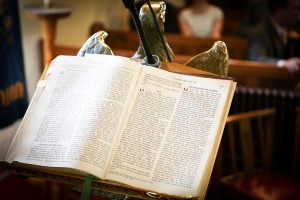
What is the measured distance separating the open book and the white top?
130 inches

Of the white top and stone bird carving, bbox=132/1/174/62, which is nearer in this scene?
stone bird carving, bbox=132/1/174/62

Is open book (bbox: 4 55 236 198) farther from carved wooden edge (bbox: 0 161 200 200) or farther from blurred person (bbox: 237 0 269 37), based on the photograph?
blurred person (bbox: 237 0 269 37)

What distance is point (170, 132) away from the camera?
2.69 ft

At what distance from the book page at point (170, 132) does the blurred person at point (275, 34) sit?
2533mm

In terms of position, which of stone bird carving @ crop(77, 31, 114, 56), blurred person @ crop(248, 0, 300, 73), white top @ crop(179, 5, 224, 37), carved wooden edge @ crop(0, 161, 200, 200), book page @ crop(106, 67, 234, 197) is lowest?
white top @ crop(179, 5, 224, 37)

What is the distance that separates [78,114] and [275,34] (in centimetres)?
275

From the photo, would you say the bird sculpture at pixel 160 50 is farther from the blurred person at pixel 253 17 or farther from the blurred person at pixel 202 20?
the blurred person at pixel 253 17

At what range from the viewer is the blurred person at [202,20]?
409 cm

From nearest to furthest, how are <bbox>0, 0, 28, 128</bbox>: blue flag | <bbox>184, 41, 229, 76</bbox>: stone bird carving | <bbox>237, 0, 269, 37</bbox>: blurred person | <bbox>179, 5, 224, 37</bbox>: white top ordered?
<bbox>184, 41, 229, 76</bbox>: stone bird carving → <bbox>0, 0, 28, 128</bbox>: blue flag → <bbox>179, 5, 224, 37</bbox>: white top → <bbox>237, 0, 269, 37</bbox>: blurred person

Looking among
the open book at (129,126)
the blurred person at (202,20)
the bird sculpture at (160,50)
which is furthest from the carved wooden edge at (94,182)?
the blurred person at (202,20)

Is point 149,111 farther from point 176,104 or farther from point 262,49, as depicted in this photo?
point 262,49

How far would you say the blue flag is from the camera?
2.31 metres

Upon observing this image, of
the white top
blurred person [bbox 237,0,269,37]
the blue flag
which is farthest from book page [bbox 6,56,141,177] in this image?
blurred person [bbox 237,0,269,37]

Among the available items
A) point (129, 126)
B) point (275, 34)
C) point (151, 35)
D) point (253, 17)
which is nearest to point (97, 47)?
point (151, 35)
